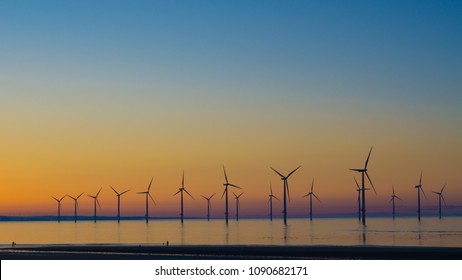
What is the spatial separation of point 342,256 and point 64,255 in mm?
27596

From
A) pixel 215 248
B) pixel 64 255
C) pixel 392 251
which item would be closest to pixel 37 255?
pixel 64 255

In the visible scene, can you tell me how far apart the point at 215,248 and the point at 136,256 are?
1505cm
